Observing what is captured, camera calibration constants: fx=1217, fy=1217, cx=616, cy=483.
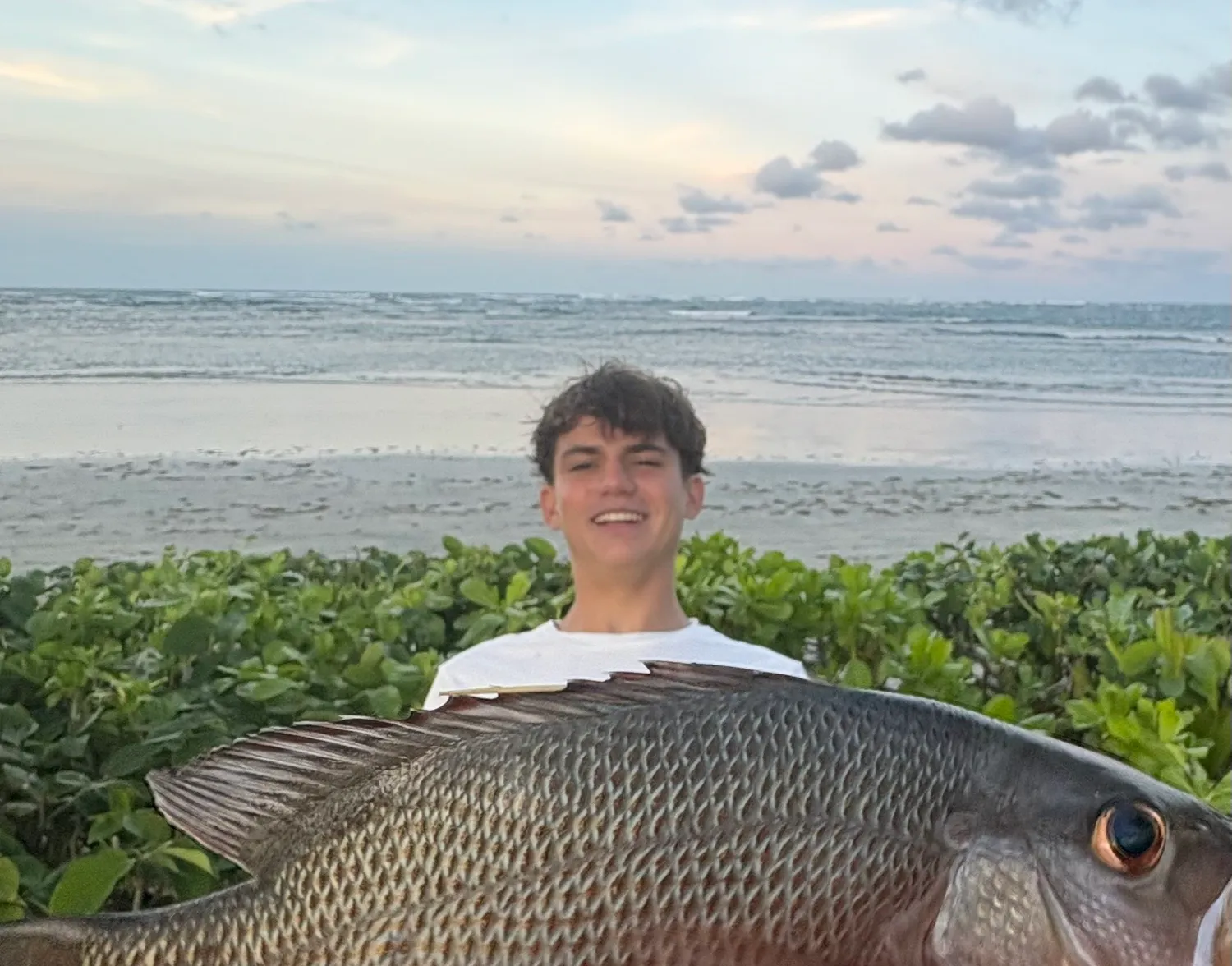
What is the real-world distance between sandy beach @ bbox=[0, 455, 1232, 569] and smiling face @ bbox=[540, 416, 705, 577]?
3.67 feet

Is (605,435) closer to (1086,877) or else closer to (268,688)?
(268,688)

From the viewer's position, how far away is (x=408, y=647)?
208cm

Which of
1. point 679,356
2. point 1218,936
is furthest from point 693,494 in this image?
point 679,356

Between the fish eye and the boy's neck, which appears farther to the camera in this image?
the boy's neck

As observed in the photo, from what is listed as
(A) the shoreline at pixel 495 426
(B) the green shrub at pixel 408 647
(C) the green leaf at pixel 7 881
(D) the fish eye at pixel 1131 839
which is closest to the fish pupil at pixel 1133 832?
(D) the fish eye at pixel 1131 839

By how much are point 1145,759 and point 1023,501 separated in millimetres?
3066

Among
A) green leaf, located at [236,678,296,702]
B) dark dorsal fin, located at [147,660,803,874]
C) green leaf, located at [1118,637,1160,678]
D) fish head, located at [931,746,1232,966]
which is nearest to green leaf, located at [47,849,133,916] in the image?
green leaf, located at [236,678,296,702]

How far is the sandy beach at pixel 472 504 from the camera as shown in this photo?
9.59 ft

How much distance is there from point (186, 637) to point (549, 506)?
62 cm

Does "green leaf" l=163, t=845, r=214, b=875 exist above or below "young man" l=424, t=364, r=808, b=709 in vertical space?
below

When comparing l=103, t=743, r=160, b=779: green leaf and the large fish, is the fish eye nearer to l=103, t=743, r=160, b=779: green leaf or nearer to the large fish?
the large fish

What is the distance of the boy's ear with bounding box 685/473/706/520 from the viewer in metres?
2.02

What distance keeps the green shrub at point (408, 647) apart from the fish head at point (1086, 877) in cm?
67

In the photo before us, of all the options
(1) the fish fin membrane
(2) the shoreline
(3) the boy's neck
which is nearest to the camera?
(1) the fish fin membrane
